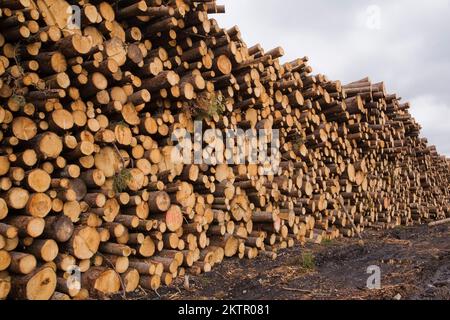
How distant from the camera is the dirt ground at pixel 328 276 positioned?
3.69 m

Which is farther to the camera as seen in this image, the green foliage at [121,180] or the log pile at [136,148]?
the green foliage at [121,180]

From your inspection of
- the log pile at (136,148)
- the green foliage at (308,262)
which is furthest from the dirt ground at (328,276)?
the log pile at (136,148)

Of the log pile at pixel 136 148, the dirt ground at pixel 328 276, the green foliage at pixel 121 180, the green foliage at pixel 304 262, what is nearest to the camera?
the log pile at pixel 136 148

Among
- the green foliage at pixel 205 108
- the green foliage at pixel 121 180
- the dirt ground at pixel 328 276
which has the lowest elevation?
the dirt ground at pixel 328 276

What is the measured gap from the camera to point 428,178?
1155 centimetres

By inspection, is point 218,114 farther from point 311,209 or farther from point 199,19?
point 311,209

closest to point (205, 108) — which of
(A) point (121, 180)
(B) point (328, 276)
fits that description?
(A) point (121, 180)

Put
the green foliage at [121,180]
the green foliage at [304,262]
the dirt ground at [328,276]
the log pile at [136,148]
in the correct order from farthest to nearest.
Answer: the green foliage at [304,262] → the green foliage at [121,180] → the dirt ground at [328,276] → the log pile at [136,148]

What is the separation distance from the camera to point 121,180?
153 inches

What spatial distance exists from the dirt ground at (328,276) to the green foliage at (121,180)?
1008 millimetres

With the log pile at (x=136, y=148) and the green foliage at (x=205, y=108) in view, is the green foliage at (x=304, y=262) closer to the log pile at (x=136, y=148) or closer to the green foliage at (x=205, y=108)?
the log pile at (x=136, y=148)

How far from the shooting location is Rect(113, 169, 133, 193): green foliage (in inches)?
153

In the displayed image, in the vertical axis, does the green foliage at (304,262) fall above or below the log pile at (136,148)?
below

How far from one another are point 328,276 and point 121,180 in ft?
7.92
